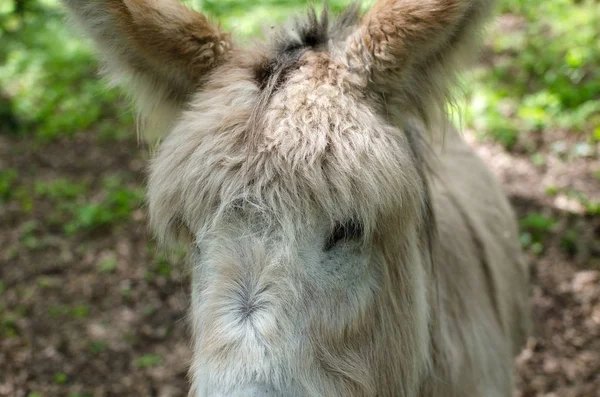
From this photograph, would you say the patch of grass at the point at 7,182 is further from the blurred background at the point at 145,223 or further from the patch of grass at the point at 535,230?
the patch of grass at the point at 535,230

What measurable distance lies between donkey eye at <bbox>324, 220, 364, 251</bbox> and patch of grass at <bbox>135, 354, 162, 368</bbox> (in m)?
3.32

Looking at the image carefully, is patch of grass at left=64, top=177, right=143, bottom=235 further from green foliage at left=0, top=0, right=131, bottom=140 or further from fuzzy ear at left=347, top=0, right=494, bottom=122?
fuzzy ear at left=347, top=0, right=494, bottom=122

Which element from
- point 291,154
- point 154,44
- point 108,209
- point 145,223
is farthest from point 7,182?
point 291,154

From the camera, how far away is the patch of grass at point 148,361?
4883 millimetres

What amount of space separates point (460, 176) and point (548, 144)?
9.47 ft

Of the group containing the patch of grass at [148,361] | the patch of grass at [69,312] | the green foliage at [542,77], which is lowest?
the green foliage at [542,77]

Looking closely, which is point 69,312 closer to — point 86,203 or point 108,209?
point 108,209

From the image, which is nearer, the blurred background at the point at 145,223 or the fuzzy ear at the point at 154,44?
the fuzzy ear at the point at 154,44

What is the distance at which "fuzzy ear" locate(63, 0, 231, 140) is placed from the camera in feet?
7.29

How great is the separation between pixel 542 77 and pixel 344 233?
5.93 m

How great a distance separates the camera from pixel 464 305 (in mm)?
3020

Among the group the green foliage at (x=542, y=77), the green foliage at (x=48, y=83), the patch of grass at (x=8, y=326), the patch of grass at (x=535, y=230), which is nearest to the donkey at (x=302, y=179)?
the patch of grass at (x=535, y=230)

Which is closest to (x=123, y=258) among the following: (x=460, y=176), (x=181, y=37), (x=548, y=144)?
(x=460, y=176)

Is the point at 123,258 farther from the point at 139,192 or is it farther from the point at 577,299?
the point at 577,299
